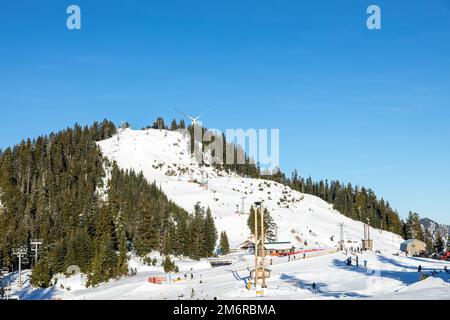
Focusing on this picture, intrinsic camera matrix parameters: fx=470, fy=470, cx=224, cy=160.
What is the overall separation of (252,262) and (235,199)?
269 ft

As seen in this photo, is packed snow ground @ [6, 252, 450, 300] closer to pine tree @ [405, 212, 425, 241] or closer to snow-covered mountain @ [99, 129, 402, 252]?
snow-covered mountain @ [99, 129, 402, 252]

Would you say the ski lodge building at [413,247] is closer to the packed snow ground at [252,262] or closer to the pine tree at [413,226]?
the packed snow ground at [252,262]

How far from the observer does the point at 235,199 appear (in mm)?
149750

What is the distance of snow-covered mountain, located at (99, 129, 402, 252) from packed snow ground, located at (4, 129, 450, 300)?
0.26m

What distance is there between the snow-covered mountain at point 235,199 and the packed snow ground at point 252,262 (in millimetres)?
263

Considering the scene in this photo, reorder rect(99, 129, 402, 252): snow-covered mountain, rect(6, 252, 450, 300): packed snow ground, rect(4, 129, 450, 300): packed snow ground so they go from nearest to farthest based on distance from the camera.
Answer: rect(6, 252, 450, 300): packed snow ground < rect(4, 129, 450, 300): packed snow ground < rect(99, 129, 402, 252): snow-covered mountain

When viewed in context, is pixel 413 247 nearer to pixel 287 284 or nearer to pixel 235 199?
pixel 235 199

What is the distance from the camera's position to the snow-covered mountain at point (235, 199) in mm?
122312

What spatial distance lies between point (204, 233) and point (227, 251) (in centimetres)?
665

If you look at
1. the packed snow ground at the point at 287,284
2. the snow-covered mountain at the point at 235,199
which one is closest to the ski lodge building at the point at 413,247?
the snow-covered mountain at the point at 235,199

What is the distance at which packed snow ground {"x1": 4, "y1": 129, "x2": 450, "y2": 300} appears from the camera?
3731 centimetres

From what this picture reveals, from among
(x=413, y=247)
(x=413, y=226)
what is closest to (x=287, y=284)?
(x=413, y=247)

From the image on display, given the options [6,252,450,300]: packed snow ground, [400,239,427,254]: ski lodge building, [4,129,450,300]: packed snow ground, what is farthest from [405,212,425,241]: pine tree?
[6,252,450,300]: packed snow ground
